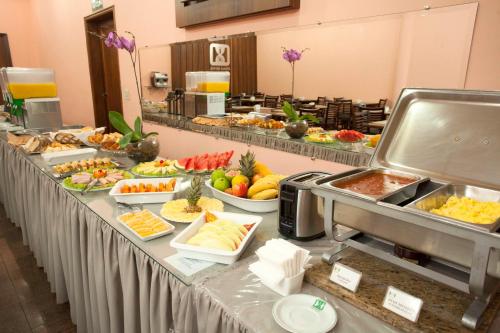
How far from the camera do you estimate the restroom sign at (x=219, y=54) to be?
9.71ft

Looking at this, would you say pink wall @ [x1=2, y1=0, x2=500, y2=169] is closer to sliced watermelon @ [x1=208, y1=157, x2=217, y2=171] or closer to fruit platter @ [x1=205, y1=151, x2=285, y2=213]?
sliced watermelon @ [x1=208, y1=157, x2=217, y2=171]

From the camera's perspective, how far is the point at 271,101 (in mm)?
3086

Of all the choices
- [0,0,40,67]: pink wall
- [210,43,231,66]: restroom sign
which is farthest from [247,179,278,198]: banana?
[0,0,40,67]: pink wall

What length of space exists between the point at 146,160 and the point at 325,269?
4.03 ft

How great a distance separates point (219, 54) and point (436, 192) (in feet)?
8.38

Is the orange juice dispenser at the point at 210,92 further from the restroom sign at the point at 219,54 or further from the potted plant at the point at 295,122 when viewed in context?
the potted plant at the point at 295,122

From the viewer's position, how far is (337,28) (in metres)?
2.19

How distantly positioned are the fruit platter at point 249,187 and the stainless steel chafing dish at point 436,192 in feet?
1.08

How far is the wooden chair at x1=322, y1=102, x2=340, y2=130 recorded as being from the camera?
2.72 metres

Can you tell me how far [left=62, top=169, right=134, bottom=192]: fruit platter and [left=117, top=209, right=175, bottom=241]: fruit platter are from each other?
1.20 feet

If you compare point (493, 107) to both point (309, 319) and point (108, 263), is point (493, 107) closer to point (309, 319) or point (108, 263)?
point (309, 319)

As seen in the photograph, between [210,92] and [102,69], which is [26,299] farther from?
[102,69]

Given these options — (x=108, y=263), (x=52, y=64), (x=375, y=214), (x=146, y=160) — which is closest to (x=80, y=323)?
(x=108, y=263)

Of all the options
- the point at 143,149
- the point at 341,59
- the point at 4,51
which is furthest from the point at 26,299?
the point at 4,51
